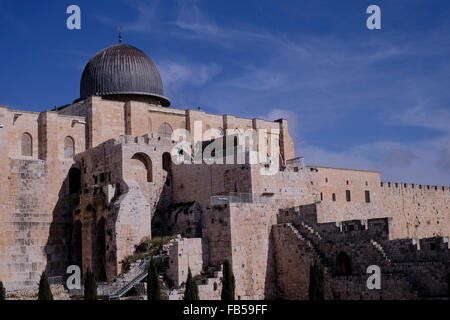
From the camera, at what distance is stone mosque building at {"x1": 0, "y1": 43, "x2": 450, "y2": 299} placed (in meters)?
31.7

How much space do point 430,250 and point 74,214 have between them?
20733mm

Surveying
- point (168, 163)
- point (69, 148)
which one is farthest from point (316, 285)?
point (69, 148)

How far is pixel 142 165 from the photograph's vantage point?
39625 millimetres

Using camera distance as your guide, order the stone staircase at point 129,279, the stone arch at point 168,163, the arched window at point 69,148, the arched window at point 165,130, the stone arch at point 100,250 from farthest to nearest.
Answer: the arched window at point 165,130 → the arched window at point 69,148 → the stone arch at point 168,163 → the stone arch at point 100,250 → the stone staircase at point 129,279

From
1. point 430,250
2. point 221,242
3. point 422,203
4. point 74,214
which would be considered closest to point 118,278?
point 221,242

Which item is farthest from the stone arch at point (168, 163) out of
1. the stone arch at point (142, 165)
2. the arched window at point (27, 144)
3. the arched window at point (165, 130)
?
the arched window at point (27, 144)

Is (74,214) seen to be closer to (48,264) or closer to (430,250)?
(48,264)

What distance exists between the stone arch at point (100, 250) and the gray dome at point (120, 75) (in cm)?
934

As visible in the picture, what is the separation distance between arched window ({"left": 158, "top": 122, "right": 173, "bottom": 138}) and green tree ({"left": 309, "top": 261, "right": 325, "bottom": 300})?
17.7m

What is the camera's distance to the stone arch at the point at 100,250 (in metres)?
38.8

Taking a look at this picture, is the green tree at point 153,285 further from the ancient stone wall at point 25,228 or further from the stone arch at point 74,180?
the stone arch at point 74,180

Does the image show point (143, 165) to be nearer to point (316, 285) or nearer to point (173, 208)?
point (173, 208)

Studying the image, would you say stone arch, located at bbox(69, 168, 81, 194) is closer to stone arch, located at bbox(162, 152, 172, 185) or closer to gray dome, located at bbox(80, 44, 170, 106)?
stone arch, located at bbox(162, 152, 172, 185)
